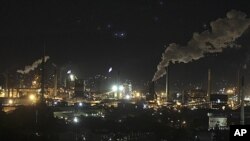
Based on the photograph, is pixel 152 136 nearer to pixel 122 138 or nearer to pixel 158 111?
pixel 122 138

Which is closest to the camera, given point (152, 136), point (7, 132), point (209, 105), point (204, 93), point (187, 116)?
point (7, 132)

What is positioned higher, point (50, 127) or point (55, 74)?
point (55, 74)

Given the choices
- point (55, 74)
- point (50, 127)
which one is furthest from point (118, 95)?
point (50, 127)

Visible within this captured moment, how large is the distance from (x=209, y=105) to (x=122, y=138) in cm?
2427

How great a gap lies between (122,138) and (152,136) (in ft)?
10.5

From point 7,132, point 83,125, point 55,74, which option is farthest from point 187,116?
point 7,132

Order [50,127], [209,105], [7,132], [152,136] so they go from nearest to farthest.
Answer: [7,132], [50,127], [152,136], [209,105]

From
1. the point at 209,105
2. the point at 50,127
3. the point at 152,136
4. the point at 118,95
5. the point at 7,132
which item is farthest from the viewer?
the point at 118,95

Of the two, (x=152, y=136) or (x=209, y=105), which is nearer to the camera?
(x=152, y=136)

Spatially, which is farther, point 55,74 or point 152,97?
point 55,74

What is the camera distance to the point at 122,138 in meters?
29.8

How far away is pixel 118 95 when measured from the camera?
55.6m

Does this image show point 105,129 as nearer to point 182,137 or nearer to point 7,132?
point 182,137

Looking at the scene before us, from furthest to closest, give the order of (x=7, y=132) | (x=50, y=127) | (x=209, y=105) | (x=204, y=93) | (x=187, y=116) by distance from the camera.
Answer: (x=204, y=93), (x=209, y=105), (x=187, y=116), (x=50, y=127), (x=7, y=132)
